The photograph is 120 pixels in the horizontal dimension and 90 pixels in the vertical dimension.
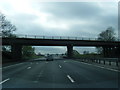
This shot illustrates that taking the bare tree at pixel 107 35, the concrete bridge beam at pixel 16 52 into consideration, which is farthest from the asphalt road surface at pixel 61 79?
the bare tree at pixel 107 35

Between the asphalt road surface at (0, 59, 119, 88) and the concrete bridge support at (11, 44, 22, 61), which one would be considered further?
the concrete bridge support at (11, 44, 22, 61)

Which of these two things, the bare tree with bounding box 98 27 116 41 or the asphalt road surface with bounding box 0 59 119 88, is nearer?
the asphalt road surface with bounding box 0 59 119 88

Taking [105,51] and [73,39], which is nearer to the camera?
[73,39]

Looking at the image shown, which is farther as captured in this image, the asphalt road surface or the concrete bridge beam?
the concrete bridge beam

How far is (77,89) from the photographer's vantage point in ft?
32.3

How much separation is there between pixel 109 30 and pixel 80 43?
43.1m

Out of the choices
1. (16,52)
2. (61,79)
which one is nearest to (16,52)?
(16,52)

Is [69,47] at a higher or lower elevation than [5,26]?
lower

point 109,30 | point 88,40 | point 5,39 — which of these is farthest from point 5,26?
point 109,30

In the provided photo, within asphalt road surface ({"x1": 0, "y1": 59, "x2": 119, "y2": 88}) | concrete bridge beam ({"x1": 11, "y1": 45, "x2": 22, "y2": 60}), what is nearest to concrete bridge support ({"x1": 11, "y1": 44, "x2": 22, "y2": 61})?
concrete bridge beam ({"x1": 11, "y1": 45, "x2": 22, "y2": 60})

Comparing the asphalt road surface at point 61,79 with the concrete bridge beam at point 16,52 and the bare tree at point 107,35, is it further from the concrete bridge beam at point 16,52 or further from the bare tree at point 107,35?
the bare tree at point 107,35

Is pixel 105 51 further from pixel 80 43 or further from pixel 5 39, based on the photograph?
pixel 5 39

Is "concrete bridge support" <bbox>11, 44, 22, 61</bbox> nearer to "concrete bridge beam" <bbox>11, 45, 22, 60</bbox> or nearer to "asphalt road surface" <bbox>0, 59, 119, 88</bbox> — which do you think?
"concrete bridge beam" <bbox>11, 45, 22, 60</bbox>

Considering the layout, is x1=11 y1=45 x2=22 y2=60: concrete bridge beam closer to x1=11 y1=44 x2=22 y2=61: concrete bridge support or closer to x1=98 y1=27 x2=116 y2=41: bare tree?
x1=11 y1=44 x2=22 y2=61: concrete bridge support
